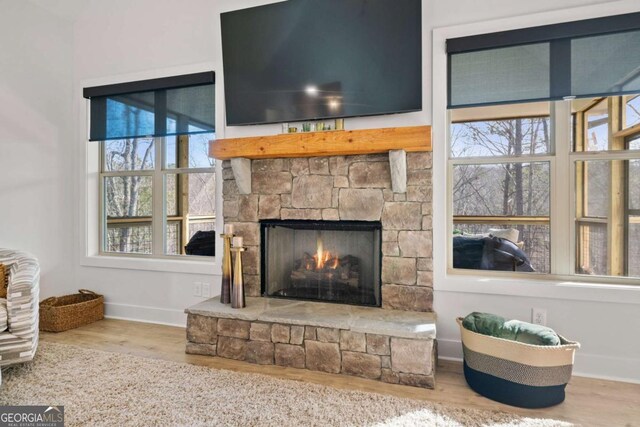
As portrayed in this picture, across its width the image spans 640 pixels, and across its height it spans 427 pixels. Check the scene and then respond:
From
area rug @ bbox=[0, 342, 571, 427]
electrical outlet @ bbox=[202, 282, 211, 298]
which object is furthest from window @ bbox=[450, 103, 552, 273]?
electrical outlet @ bbox=[202, 282, 211, 298]

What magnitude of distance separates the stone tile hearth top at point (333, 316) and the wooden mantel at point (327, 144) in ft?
3.41

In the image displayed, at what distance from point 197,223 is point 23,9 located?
7.44 feet

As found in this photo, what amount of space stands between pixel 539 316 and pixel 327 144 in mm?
1696

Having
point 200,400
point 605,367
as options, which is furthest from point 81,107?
point 605,367

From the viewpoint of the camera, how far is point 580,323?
219cm

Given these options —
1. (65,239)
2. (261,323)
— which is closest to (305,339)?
(261,323)

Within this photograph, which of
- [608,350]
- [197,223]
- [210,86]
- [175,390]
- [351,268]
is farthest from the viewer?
[197,223]

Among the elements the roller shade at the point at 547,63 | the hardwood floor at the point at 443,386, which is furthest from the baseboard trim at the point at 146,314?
the roller shade at the point at 547,63

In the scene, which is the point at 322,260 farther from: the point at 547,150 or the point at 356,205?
the point at 547,150

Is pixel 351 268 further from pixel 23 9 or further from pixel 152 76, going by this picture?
pixel 23 9

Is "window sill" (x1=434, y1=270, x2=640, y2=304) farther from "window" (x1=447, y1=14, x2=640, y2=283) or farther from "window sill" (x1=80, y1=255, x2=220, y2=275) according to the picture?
"window sill" (x1=80, y1=255, x2=220, y2=275)

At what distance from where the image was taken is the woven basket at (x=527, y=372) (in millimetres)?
1799

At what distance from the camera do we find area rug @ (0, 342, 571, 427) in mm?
1682

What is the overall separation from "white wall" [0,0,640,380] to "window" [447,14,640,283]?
0.93 feet
